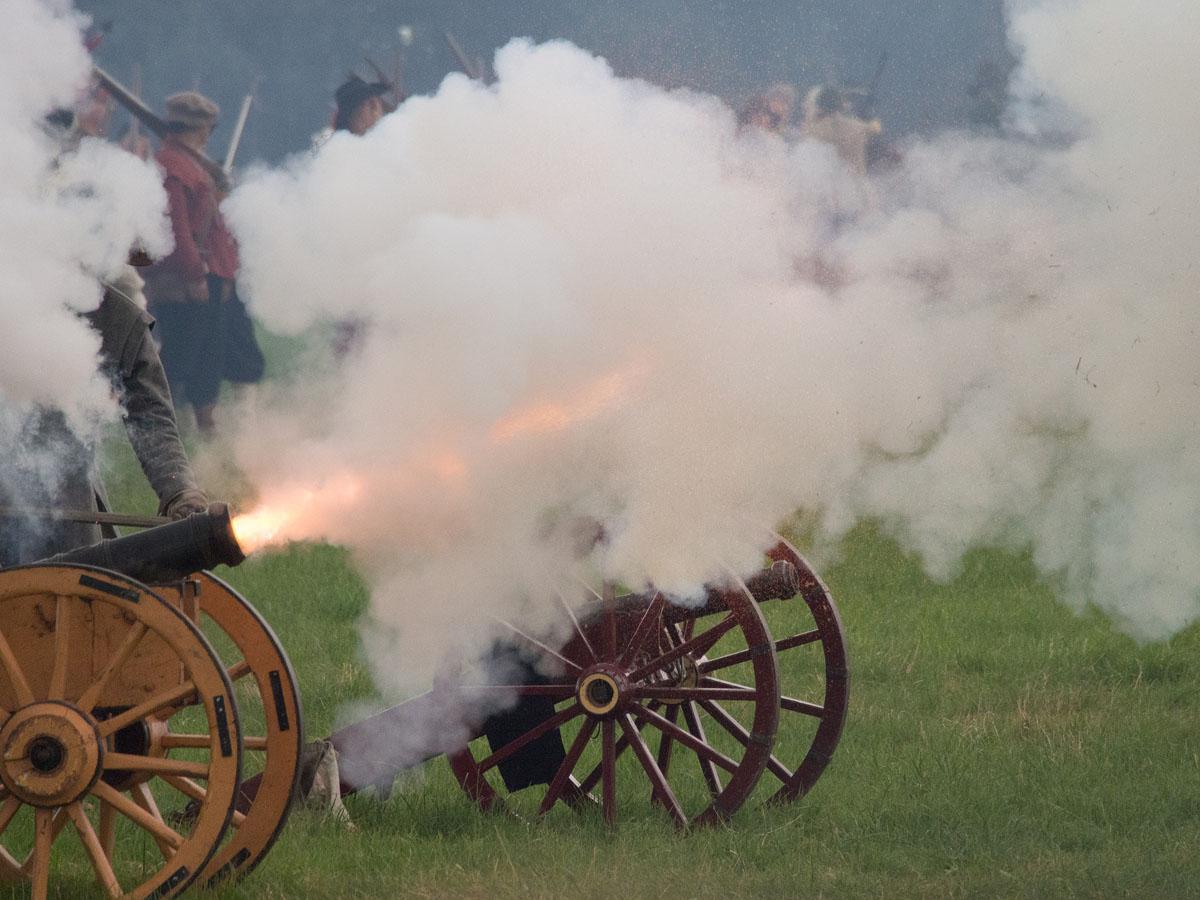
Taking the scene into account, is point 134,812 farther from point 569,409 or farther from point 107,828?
point 569,409

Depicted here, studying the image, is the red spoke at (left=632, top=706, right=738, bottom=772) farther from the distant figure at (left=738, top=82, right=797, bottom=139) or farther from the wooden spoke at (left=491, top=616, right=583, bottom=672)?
the distant figure at (left=738, top=82, right=797, bottom=139)

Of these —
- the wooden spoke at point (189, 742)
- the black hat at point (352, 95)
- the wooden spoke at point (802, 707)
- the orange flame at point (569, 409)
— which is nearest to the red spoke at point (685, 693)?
the wooden spoke at point (802, 707)

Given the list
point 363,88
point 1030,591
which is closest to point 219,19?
point 363,88

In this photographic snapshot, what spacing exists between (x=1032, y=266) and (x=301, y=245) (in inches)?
87.2

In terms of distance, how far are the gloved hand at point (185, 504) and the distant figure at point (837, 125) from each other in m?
5.60

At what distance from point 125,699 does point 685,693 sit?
1621 mm

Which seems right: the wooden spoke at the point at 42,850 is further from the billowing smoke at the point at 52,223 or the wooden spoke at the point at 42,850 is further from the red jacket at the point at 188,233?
the red jacket at the point at 188,233

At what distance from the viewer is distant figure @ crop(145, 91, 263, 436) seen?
1284cm

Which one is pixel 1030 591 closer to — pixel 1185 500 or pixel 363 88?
pixel 1185 500

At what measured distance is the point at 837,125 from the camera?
13594 mm

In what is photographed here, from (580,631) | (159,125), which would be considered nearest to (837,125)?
(159,125)

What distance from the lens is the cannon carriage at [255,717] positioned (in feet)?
13.3

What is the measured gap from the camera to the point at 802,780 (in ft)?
17.3

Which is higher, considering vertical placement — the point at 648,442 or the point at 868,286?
the point at 868,286
